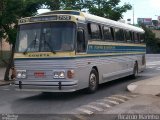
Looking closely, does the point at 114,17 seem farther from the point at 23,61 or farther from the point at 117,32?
the point at 23,61

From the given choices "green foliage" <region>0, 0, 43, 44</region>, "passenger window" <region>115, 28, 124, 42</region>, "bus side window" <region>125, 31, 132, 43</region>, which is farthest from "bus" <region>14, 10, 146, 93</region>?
"green foliage" <region>0, 0, 43, 44</region>

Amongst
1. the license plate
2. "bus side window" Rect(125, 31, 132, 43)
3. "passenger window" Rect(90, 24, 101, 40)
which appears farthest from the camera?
"bus side window" Rect(125, 31, 132, 43)

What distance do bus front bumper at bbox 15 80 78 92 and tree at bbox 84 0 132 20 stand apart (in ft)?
54.7

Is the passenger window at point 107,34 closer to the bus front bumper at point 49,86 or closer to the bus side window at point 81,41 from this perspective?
the bus side window at point 81,41

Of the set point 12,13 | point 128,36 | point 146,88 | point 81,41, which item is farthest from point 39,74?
point 128,36

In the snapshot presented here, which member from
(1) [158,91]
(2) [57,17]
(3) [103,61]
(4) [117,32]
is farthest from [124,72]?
(2) [57,17]

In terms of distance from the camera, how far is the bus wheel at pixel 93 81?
1598cm

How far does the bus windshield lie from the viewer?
14392 mm

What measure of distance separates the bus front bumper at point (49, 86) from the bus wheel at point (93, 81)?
166cm

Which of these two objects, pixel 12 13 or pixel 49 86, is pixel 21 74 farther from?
pixel 12 13

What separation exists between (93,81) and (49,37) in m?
2.81

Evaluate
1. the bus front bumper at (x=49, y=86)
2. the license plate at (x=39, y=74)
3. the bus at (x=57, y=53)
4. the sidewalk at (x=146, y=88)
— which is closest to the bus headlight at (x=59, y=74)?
the bus at (x=57, y=53)

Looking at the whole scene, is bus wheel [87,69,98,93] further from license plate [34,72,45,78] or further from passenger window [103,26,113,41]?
license plate [34,72,45,78]

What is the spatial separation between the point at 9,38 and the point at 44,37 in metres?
8.40
